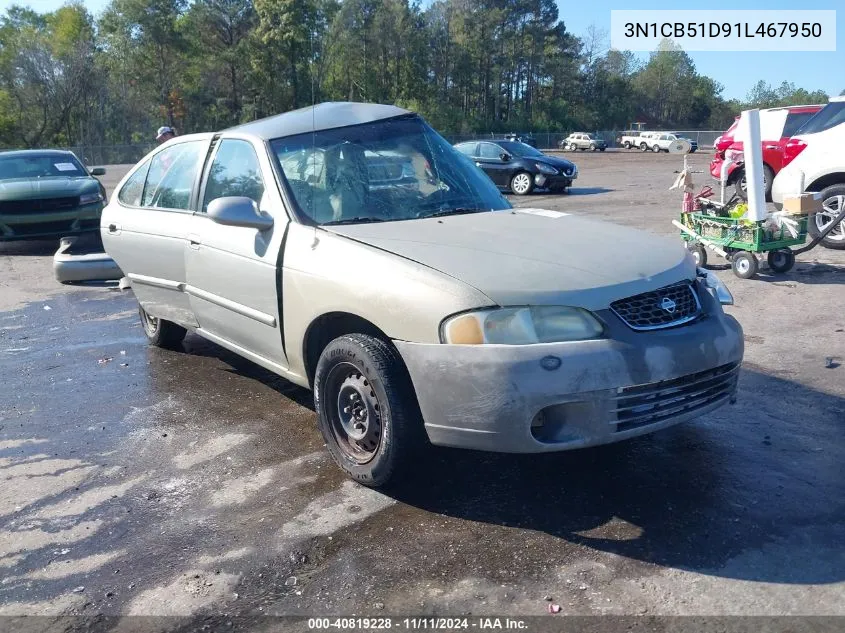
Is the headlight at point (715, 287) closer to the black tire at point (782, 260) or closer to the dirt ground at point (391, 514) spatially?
the dirt ground at point (391, 514)

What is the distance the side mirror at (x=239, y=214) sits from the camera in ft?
13.9

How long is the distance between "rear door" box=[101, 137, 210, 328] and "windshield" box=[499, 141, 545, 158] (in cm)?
1596

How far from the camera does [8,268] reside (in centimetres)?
1130

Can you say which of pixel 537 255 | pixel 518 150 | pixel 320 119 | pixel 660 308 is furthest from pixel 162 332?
pixel 518 150

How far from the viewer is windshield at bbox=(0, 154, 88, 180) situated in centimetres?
1272

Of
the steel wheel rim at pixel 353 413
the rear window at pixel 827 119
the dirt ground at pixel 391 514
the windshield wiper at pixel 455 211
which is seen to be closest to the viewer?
the dirt ground at pixel 391 514

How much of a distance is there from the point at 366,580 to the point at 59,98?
6672 centimetres

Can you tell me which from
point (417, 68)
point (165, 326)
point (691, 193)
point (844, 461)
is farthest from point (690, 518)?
point (417, 68)

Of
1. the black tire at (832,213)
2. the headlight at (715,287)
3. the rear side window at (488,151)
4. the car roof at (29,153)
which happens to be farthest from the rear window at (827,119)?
the car roof at (29,153)

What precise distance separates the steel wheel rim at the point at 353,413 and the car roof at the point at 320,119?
1653 millimetres

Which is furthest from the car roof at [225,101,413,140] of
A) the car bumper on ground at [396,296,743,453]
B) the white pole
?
the white pole

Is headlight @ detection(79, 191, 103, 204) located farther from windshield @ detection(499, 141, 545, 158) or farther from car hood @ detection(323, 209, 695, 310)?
windshield @ detection(499, 141, 545, 158)

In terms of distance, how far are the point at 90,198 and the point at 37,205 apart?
75 cm

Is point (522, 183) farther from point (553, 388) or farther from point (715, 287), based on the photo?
point (553, 388)
